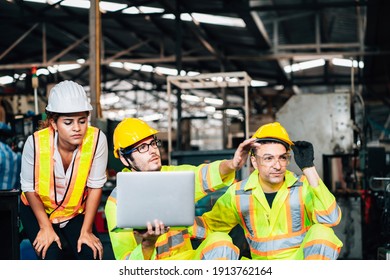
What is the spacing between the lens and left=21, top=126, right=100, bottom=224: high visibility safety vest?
324 centimetres

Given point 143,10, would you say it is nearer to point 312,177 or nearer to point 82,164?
point 82,164

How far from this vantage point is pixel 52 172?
3252 millimetres

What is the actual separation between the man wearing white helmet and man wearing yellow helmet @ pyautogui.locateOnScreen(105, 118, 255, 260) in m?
0.15

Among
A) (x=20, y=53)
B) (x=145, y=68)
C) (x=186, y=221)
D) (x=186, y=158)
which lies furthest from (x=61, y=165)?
(x=145, y=68)

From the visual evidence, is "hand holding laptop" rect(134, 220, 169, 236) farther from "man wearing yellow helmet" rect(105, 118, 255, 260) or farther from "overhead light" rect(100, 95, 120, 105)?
"overhead light" rect(100, 95, 120, 105)

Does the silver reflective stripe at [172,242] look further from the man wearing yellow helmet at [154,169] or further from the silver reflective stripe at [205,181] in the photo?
the silver reflective stripe at [205,181]

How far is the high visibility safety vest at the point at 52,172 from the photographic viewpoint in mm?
3242

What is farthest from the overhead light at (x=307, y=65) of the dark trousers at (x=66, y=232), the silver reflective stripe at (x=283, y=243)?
the dark trousers at (x=66, y=232)

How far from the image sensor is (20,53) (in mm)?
12102

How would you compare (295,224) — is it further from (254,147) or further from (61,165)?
(61,165)

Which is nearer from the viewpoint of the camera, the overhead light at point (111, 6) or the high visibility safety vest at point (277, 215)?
the high visibility safety vest at point (277, 215)

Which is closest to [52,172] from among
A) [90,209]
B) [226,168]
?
[90,209]

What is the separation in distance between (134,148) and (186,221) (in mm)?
485

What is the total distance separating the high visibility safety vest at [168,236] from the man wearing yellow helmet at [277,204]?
0.15 m
